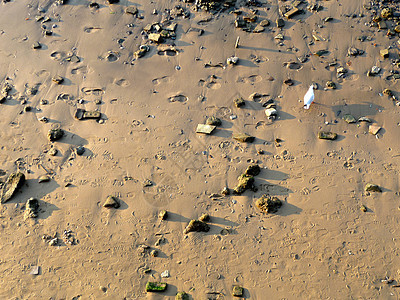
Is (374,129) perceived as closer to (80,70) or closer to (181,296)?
(181,296)

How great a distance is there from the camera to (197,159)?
6.73 meters

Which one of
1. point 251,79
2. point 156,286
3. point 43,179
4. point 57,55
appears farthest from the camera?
point 57,55

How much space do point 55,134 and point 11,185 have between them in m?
1.23

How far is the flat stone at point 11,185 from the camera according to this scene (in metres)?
6.40

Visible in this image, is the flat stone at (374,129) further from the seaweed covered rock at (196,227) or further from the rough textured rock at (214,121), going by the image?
the seaweed covered rock at (196,227)

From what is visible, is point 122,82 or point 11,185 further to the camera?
point 122,82

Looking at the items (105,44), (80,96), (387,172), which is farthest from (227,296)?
(105,44)

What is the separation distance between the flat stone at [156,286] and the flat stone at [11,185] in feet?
9.57

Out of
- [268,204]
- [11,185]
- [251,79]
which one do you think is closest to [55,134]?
[11,185]

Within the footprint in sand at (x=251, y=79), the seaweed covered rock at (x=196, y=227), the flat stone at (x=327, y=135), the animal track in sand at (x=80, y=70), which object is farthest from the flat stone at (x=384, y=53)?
the animal track in sand at (x=80, y=70)

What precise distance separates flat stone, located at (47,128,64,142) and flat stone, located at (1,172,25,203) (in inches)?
35.0

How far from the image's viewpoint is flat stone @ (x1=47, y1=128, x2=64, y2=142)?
23.4 ft

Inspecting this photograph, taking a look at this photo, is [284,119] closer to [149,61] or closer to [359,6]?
[149,61]

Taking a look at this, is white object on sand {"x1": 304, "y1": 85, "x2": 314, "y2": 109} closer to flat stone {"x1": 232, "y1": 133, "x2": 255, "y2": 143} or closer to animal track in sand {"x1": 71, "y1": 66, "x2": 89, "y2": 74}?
flat stone {"x1": 232, "y1": 133, "x2": 255, "y2": 143}
